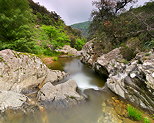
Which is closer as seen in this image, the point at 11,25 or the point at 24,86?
the point at 24,86

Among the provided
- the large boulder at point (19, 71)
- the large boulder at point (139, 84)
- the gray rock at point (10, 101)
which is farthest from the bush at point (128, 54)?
the gray rock at point (10, 101)

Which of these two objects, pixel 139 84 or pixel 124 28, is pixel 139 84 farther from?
pixel 124 28

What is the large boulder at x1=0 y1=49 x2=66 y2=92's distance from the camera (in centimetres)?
370

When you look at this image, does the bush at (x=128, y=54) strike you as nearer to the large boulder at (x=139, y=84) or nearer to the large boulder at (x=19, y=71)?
the large boulder at (x=139, y=84)

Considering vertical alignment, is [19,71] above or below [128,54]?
above

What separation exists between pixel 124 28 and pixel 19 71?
8562 millimetres

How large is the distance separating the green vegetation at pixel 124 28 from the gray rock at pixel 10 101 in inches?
240

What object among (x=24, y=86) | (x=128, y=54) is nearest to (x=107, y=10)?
(x=128, y=54)

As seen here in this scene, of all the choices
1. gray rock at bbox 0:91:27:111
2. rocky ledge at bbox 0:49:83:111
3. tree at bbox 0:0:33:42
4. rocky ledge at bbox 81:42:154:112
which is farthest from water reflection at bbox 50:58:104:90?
tree at bbox 0:0:33:42

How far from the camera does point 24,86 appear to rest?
4.09m

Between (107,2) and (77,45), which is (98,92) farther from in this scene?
(77,45)

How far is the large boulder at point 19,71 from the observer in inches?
146

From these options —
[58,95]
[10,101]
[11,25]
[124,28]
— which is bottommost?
[58,95]

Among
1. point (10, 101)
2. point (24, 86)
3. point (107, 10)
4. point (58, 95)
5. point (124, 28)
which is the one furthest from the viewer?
point (107, 10)
